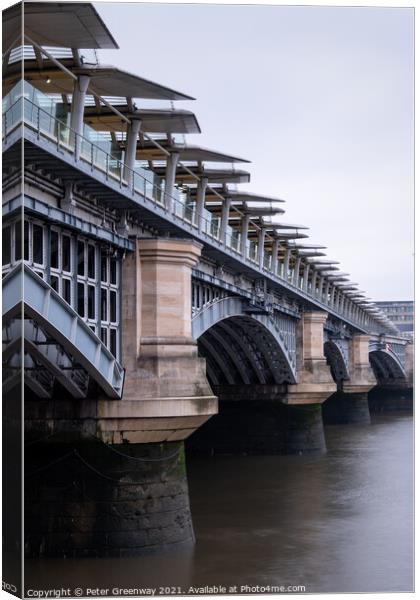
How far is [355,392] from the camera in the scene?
6781 cm

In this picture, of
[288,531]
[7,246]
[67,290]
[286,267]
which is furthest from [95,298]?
[286,267]

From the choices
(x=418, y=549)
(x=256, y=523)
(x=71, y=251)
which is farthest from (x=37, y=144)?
(x=256, y=523)

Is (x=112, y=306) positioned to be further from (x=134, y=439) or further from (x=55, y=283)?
(x=55, y=283)

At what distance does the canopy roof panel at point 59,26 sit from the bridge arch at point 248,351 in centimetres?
2182

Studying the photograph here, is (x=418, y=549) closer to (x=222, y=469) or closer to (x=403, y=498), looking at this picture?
(x=403, y=498)

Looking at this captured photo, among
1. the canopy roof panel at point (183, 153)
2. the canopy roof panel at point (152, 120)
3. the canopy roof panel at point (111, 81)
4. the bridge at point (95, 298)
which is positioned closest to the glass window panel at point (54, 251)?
the bridge at point (95, 298)

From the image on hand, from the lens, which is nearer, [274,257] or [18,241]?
[18,241]

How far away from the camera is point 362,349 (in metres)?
70.2

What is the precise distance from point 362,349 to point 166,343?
46.8m

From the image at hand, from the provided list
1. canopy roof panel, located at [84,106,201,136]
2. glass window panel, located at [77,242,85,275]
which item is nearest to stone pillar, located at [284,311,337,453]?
canopy roof panel, located at [84,106,201,136]

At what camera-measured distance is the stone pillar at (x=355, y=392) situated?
6762 centimetres

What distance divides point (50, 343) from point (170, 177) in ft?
24.2

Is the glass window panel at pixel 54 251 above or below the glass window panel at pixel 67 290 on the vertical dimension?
above

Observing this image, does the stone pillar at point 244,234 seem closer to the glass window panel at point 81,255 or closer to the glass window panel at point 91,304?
the glass window panel at point 91,304
